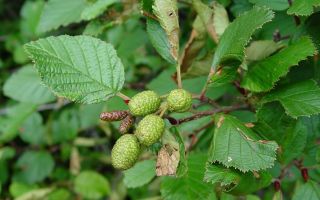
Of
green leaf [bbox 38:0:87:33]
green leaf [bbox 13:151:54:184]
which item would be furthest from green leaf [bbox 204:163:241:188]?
green leaf [bbox 13:151:54:184]

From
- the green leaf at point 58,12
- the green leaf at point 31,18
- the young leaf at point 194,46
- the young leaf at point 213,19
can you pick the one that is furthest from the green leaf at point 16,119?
the young leaf at point 213,19

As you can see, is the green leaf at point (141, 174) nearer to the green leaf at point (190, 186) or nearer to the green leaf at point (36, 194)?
the green leaf at point (190, 186)

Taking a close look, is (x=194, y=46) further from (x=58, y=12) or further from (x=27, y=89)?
(x=27, y=89)

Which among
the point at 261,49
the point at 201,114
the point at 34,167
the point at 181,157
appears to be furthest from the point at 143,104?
the point at 34,167

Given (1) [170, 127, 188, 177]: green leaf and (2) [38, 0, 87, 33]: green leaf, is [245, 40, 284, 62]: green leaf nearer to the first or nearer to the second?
(1) [170, 127, 188, 177]: green leaf

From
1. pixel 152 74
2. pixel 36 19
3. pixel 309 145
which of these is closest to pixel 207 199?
pixel 309 145

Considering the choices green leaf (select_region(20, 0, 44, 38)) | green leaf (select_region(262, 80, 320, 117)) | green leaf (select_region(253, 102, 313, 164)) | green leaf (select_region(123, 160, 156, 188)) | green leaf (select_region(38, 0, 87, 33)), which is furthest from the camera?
green leaf (select_region(20, 0, 44, 38))
